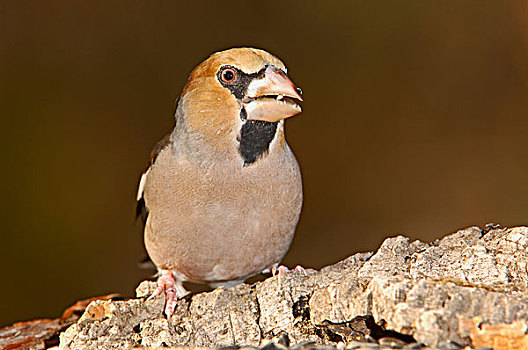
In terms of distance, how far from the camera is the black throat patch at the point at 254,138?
170 cm

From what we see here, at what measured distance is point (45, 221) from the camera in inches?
157

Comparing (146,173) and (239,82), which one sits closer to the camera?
(239,82)

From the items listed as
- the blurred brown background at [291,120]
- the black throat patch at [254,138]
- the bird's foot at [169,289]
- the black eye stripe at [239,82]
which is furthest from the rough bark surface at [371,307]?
the blurred brown background at [291,120]

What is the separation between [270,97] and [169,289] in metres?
0.61

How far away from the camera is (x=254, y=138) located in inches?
68.1

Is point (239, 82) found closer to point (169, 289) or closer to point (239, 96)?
point (239, 96)

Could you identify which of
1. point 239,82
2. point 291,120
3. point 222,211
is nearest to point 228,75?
point 239,82

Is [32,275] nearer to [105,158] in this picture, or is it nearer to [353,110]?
[105,158]

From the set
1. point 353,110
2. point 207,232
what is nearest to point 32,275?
point 353,110

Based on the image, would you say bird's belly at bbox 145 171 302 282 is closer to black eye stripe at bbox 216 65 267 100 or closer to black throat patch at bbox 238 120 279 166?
black throat patch at bbox 238 120 279 166

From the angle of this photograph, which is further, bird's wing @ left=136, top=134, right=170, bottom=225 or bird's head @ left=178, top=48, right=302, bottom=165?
bird's wing @ left=136, top=134, right=170, bottom=225

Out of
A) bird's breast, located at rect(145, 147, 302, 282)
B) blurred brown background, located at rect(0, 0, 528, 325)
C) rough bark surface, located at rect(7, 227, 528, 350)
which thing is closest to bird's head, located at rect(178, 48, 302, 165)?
bird's breast, located at rect(145, 147, 302, 282)

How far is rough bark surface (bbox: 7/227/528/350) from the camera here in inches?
42.2

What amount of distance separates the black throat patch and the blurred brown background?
2.35 m
